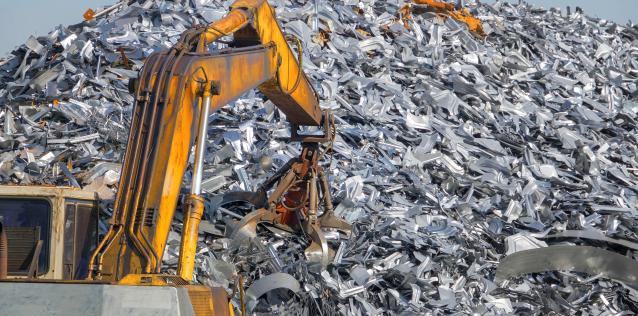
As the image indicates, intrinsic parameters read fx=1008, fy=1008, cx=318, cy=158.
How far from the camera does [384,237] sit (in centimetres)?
1047

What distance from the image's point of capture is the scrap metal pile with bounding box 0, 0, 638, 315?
9.93 m

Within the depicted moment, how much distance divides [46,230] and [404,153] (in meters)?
7.13

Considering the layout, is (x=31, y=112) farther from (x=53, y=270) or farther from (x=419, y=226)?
(x=53, y=270)

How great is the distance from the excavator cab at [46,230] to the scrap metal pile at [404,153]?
8.15ft

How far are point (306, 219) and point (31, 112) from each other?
15.0ft

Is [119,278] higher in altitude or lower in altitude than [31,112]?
higher

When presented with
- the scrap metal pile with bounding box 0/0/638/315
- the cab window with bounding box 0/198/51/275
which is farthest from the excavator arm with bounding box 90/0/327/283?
the scrap metal pile with bounding box 0/0/638/315

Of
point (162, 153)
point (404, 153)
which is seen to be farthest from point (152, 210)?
point (404, 153)

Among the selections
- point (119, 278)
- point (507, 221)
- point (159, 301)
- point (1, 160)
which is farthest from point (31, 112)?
point (159, 301)

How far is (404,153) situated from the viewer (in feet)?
42.5

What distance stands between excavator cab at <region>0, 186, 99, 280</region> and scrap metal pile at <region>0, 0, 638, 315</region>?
248 centimetres

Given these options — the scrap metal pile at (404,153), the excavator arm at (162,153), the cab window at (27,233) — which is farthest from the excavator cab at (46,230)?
the scrap metal pile at (404,153)

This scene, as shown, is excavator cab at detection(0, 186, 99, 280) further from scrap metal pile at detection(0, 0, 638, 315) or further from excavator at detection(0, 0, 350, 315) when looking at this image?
scrap metal pile at detection(0, 0, 638, 315)

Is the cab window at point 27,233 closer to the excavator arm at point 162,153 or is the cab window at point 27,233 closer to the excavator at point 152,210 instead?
the excavator at point 152,210
